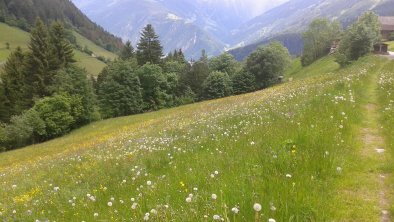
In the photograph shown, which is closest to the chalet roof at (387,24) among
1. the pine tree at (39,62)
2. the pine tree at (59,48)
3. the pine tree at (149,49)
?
the pine tree at (149,49)

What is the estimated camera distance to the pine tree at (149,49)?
343 feet

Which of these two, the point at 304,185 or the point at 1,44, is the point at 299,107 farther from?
the point at 1,44

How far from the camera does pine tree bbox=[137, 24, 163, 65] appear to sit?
343ft

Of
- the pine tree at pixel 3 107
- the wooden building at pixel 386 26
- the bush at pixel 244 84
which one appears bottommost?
the bush at pixel 244 84

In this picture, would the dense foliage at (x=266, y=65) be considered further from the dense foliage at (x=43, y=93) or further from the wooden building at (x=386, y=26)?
the wooden building at (x=386, y=26)

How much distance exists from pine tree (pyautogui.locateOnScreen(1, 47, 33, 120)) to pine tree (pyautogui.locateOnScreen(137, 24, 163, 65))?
116 ft

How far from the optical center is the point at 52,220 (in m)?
7.86

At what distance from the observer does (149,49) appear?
4154 inches

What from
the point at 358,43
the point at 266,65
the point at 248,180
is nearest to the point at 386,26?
the point at 266,65

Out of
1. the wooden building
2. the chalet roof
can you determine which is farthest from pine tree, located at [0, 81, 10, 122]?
the chalet roof

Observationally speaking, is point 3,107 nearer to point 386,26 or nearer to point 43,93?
point 43,93

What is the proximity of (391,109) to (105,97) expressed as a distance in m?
75.2

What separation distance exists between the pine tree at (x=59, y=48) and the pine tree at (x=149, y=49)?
2484 cm

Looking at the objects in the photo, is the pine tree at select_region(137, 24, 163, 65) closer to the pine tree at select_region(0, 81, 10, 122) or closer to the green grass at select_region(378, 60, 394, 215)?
the pine tree at select_region(0, 81, 10, 122)
